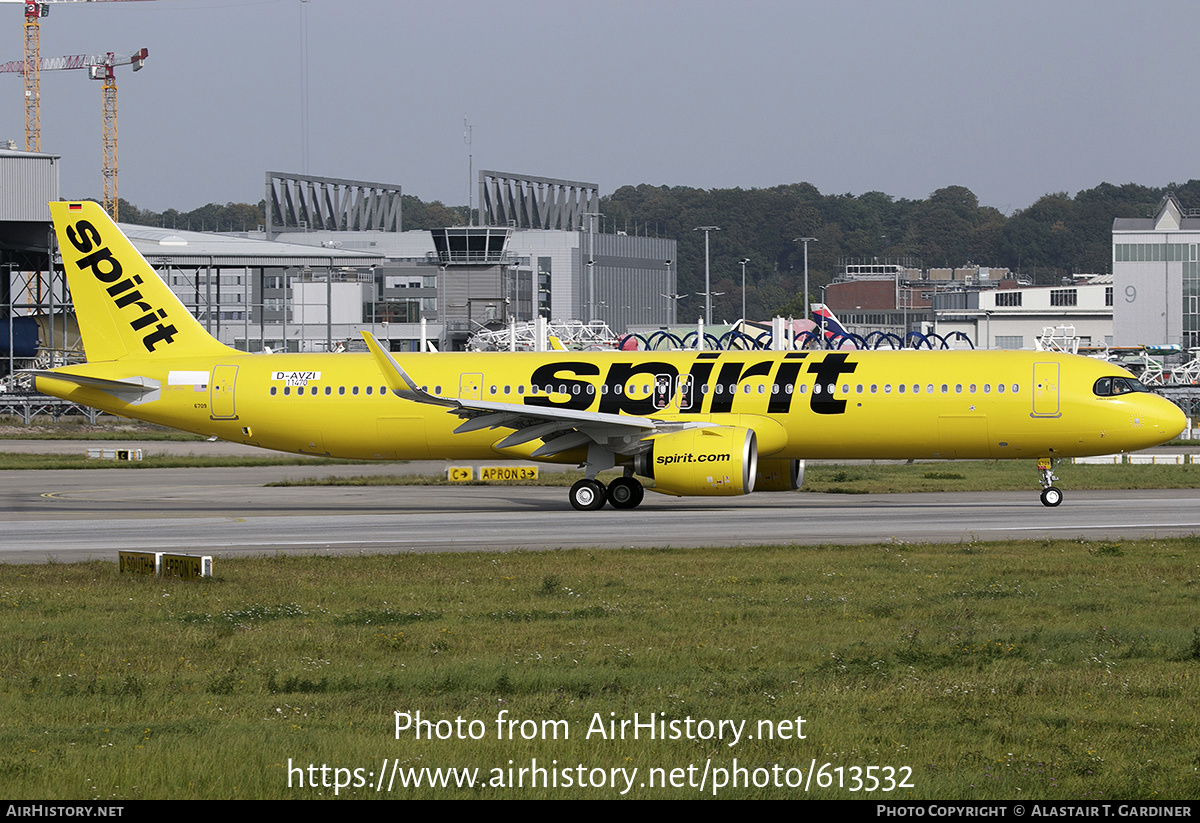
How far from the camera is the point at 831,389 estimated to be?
114 ft

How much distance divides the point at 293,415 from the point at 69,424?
158ft

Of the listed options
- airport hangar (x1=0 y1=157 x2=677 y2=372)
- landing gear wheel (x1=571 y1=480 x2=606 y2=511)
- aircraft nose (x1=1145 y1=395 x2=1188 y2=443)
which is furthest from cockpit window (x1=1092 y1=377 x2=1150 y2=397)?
airport hangar (x1=0 y1=157 x2=677 y2=372)

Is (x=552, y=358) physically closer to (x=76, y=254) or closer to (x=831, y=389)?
(x=831, y=389)

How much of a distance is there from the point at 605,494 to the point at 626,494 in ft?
1.83

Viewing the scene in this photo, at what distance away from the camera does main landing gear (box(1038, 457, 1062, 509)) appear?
1357 inches

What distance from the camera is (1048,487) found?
3491cm

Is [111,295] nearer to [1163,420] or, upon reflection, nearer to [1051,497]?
[1051,497]

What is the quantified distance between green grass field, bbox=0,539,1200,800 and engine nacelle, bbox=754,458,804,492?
13127 millimetres

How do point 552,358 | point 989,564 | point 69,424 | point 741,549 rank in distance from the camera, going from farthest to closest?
1. point 69,424
2. point 552,358
3. point 741,549
4. point 989,564

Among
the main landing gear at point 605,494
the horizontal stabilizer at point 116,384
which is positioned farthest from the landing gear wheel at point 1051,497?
the horizontal stabilizer at point 116,384

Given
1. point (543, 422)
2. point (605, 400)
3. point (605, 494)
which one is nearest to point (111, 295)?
point (543, 422)

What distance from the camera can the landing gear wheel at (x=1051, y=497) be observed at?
113ft

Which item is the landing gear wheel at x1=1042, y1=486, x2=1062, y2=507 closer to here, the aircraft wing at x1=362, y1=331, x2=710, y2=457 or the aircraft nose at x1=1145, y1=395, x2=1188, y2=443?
the aircraft nose at x1=1145, y1=395, x2=1188, y2=443
